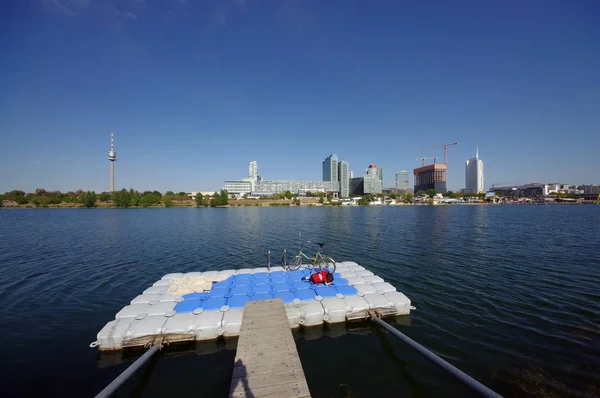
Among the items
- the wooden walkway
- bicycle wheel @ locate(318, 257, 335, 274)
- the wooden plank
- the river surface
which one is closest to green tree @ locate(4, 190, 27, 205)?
the river surface

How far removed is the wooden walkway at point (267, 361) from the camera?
732cm

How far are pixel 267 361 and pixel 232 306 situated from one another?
17.2 ft

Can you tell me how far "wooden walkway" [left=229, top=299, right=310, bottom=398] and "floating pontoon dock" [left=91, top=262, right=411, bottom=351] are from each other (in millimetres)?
1382

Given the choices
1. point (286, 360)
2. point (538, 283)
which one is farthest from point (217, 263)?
point (538, 283)

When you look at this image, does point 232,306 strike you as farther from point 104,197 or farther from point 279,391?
point 104,197

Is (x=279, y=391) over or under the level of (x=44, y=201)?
under

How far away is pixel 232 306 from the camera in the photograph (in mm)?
13195

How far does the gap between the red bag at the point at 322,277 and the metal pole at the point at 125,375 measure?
927 centimetres

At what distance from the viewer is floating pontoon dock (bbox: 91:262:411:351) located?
11171mm

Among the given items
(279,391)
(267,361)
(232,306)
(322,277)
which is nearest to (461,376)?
(279,391)

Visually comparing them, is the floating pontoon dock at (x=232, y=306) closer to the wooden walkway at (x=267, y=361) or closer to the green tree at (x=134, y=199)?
the wooden walkway at (x=267, y=361)

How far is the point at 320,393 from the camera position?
8844 millimetres

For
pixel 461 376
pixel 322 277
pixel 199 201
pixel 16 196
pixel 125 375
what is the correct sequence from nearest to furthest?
1. pixel 461 376
2. pixel 125 375
3. pixel 322 277
4. pixel 16 196
5. pixel 199 201

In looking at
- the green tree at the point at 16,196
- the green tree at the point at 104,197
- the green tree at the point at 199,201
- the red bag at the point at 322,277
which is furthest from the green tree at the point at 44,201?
the red bag at the point at 322,277
